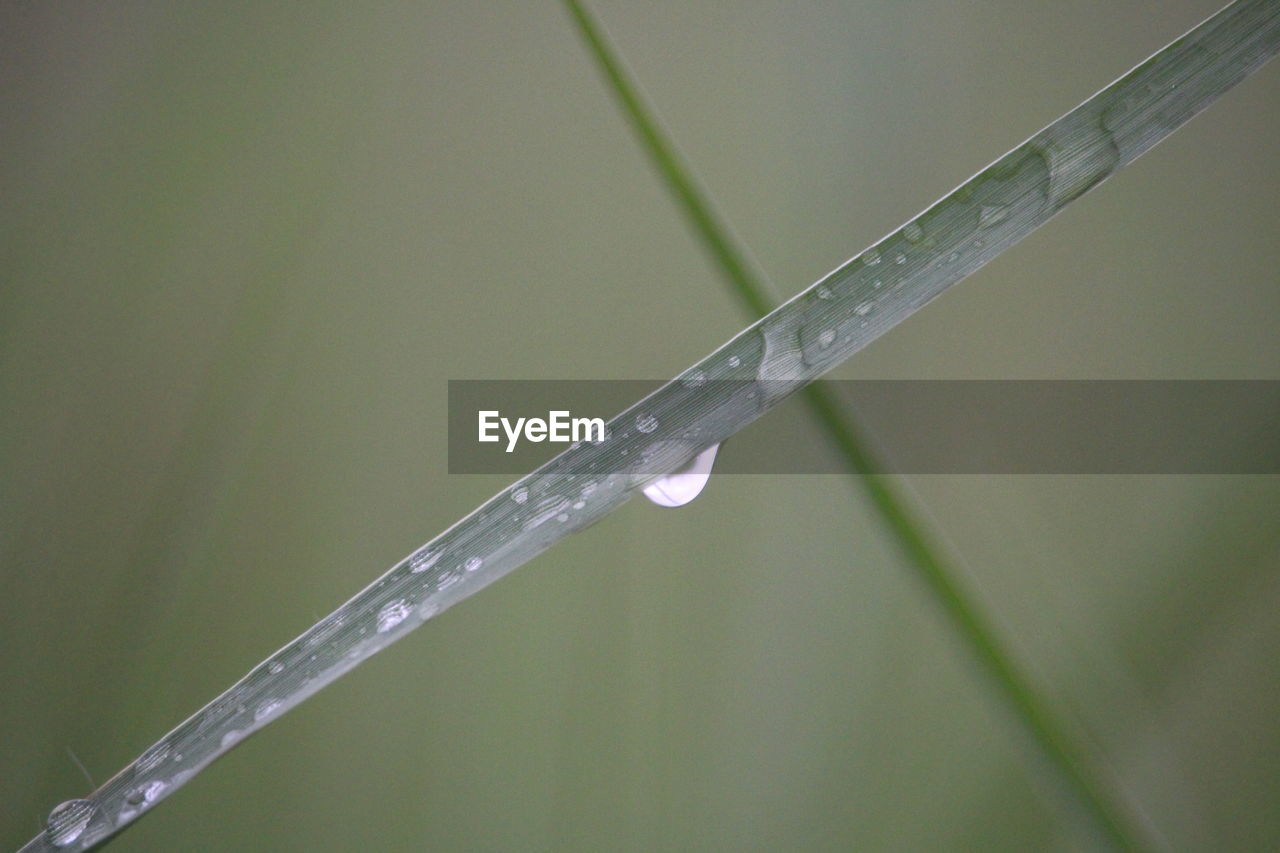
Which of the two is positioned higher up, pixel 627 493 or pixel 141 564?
pixel 141 564

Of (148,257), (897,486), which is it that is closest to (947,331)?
(897,486)

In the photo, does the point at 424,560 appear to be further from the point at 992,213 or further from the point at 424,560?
the point at 992,213

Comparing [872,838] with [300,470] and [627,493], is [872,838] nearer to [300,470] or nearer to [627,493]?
[627,493]

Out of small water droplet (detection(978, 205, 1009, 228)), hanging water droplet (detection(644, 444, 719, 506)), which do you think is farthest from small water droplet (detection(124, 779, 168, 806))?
small water droplet (detection(978, 205, 1009, 228))

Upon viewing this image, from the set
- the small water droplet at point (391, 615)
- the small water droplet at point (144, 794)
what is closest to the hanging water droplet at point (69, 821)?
the small water droplet at point (144, 794)

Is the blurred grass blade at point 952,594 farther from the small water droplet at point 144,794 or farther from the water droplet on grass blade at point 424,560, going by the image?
the small water droplet at point 144,794
